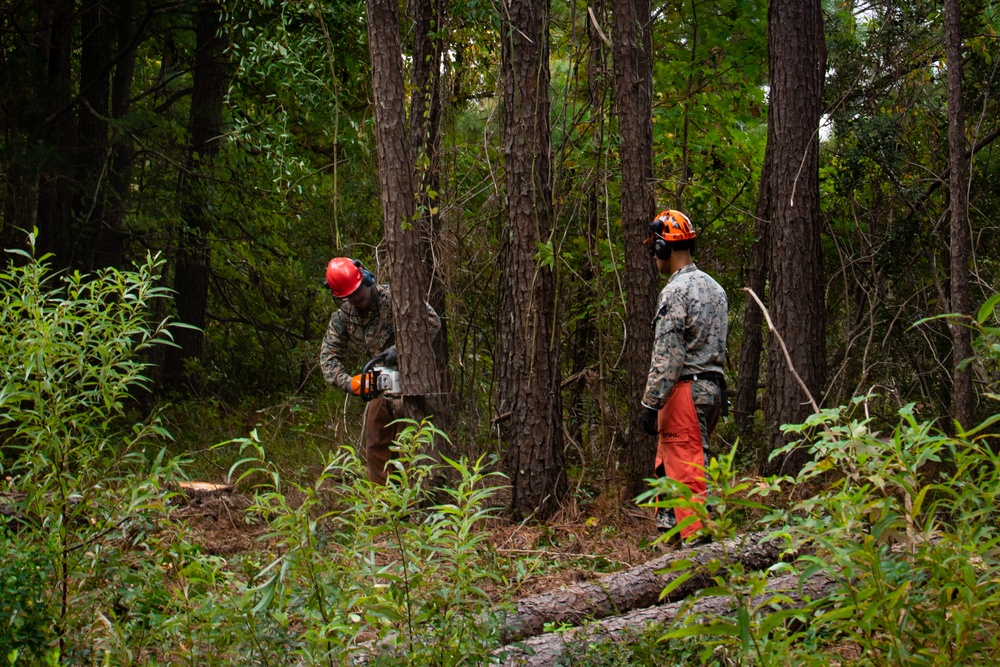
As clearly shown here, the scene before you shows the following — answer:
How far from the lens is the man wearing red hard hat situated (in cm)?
768

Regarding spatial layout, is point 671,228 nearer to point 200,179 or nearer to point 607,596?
point 607,596

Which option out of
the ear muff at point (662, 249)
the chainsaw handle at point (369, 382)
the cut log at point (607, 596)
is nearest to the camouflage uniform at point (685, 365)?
the ear muff at point (662, 249)

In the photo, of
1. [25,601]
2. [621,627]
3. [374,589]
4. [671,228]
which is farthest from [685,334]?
[25,601]

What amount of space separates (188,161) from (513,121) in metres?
6.48

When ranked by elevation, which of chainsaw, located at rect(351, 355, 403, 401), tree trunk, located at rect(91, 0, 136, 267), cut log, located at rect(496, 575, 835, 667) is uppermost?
tree trunk, located at rect(91, 0, 136, 267)

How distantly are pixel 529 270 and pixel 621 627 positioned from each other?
10.0 ft

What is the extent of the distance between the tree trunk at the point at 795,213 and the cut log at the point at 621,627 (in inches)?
111

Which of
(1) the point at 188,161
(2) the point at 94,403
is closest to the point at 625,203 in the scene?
(2) the point at 94,403

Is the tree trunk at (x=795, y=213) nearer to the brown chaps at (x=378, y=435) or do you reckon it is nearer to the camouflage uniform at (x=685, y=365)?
the camouflage uniform at (x=685, y=365)

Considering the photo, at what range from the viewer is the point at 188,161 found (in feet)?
40.0

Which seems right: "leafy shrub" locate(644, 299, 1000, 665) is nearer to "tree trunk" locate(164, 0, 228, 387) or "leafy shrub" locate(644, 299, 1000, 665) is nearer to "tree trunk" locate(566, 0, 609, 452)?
"tree trunk" locate(566, 0, 609, 452)

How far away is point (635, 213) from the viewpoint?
305 inches

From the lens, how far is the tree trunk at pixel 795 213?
7.95 m

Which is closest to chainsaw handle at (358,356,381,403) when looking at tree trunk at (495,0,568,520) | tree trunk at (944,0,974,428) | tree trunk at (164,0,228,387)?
tree trunk at (495,0,568,520)
